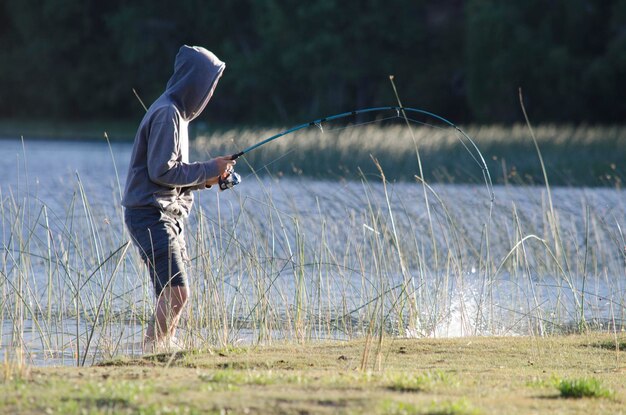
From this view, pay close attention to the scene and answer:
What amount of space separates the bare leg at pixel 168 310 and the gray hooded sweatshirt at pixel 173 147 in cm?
40

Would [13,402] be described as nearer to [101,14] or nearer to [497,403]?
[497,403]

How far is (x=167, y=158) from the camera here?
5.15m

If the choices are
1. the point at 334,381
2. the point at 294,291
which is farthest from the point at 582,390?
the point at 294,291

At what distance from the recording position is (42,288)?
8.04 meters

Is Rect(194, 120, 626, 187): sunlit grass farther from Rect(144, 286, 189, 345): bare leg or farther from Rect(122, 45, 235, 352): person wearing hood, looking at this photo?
Rect(144, 286, 189, 345): bare leg

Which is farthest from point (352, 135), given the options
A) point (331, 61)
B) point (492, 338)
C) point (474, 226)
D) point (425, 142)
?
point (331, 61)

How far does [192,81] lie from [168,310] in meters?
1.10

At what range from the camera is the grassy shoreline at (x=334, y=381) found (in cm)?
352

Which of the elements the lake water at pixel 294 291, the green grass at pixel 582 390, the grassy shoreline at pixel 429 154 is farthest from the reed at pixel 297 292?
the grassy shoreline at pixel 429 154

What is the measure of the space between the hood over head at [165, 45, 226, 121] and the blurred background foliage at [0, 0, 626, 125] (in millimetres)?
26736

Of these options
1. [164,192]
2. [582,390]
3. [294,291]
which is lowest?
[582,390]

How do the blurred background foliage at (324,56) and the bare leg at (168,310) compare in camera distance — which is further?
the blurred background foliage at (324,56)

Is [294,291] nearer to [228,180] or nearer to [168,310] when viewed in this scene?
[228,180]

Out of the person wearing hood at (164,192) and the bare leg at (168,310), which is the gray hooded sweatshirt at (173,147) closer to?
the person wearing hood at (164,192)
